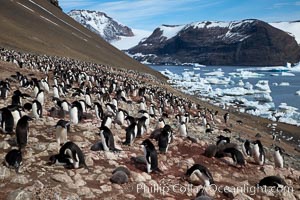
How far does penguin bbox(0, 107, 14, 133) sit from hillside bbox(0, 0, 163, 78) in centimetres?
4103

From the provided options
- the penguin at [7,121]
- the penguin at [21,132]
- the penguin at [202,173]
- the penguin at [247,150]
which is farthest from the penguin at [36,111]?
the penguin at [247,150]

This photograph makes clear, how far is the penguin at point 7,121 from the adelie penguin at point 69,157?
1.87m

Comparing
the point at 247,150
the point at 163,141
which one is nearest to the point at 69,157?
the point at 163,141

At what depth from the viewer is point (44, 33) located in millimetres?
68688

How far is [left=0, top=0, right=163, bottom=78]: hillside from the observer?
55.5m

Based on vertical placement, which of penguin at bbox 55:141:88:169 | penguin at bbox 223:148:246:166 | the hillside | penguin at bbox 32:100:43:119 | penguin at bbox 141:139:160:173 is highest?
the hillside

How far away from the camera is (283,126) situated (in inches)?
1248

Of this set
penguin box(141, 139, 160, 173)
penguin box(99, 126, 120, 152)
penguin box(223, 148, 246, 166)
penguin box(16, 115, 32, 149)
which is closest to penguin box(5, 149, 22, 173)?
penguin box(16, 115, 32, 149)

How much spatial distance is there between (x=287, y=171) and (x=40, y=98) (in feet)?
27.3

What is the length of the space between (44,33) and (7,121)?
62070 mm

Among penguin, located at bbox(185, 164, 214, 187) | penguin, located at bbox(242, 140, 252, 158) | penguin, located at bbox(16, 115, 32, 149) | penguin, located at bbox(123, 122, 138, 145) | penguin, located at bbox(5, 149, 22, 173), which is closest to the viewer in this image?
penguin, located at bbox(5, 149, 22, 173)

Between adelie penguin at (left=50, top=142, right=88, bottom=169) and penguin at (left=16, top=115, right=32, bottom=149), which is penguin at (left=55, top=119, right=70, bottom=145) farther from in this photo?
adelie penguin at (left=50, top=142, right=88, bottom=169)

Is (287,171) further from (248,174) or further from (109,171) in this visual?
(109,171)

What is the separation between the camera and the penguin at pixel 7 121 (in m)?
9.42
